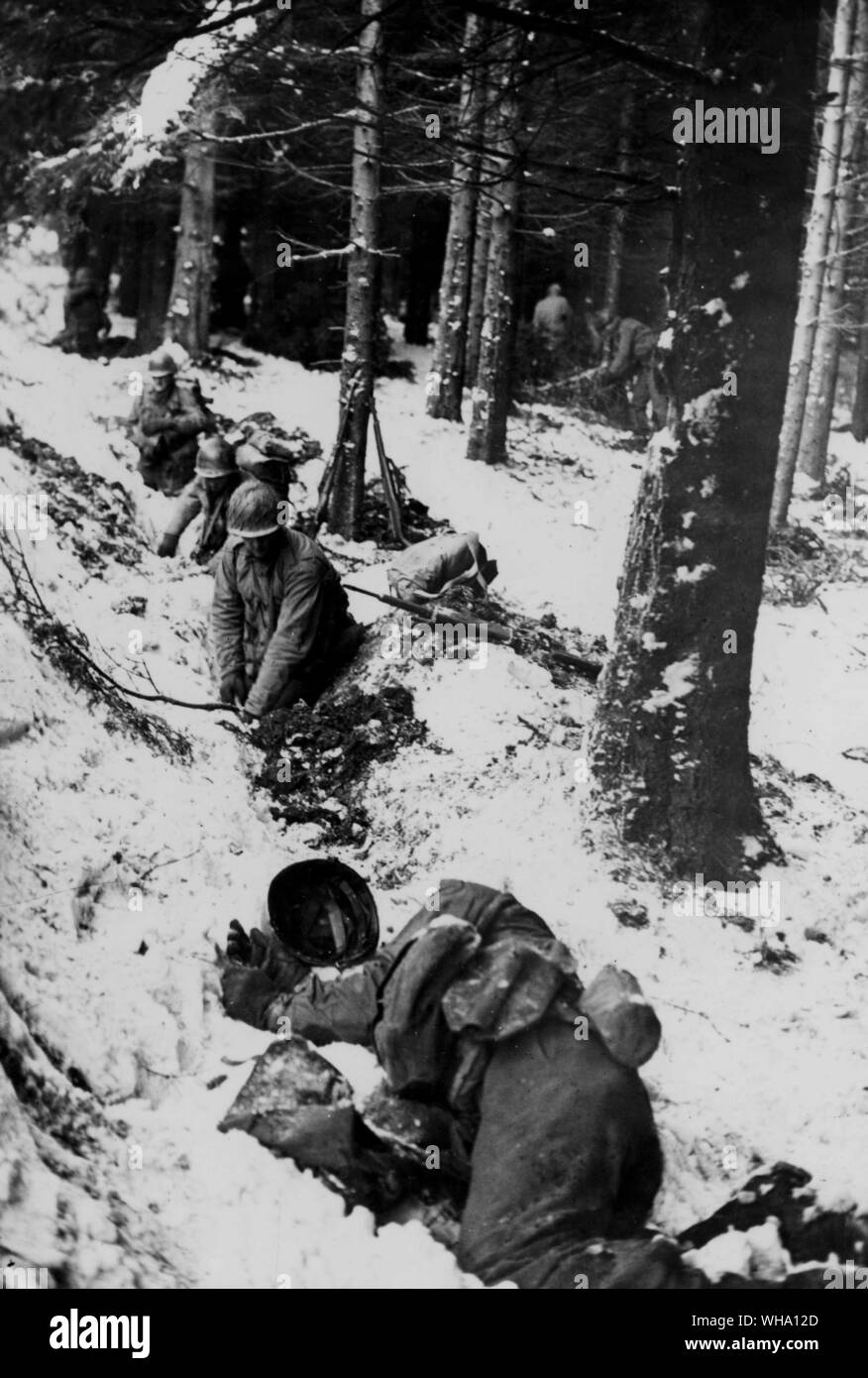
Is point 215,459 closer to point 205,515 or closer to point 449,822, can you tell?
point 205,515

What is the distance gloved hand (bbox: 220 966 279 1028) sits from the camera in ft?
11.2

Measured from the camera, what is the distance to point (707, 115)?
13.3 ft

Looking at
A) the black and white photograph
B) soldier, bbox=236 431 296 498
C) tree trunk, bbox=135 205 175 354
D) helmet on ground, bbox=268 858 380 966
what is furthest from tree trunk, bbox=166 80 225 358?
helmet on ground, bbox=268 858 380 966

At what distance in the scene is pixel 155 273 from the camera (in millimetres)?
13125

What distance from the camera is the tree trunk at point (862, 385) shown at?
30.8 feet

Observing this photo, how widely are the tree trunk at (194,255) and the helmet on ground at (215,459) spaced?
5187mm

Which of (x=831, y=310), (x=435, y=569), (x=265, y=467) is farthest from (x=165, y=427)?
(x=831, y=310)

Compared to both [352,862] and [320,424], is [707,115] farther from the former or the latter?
[320,424]

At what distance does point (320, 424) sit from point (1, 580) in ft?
17.8

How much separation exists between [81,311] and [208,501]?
6616 mm

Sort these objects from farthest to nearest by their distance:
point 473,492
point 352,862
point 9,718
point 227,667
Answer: point 473,492 < point 227,667 < point 352,862 < point 9,718
